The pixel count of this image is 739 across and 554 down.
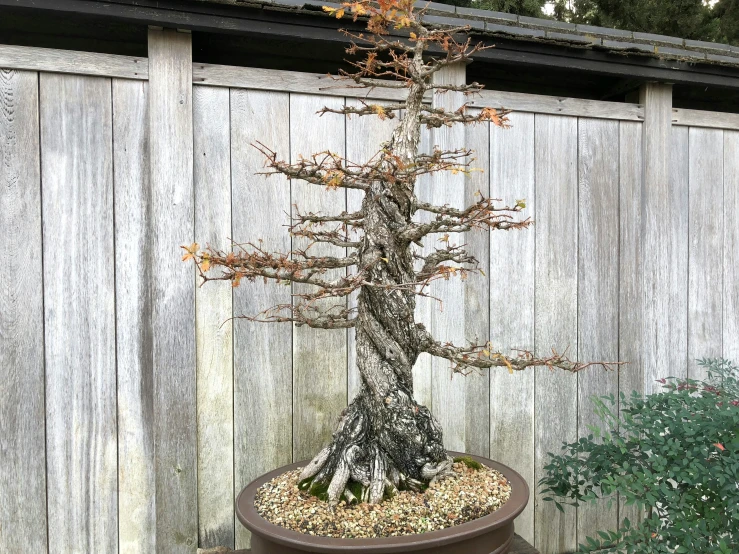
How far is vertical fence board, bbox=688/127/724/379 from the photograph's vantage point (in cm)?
255

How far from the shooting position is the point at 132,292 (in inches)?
73.9

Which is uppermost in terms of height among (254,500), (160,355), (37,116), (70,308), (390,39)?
(390,39)

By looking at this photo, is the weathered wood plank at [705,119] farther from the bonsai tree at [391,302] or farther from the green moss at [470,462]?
the green moss at [470,462]

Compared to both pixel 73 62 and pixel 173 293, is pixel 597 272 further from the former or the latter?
pixel 73 62

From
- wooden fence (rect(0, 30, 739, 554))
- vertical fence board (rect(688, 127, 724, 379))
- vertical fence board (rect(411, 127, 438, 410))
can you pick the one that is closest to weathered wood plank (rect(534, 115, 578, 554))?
wooden fence (rect(0, 30, 739, 554))

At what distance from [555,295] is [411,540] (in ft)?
4.42

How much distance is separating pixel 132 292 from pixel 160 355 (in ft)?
0.79

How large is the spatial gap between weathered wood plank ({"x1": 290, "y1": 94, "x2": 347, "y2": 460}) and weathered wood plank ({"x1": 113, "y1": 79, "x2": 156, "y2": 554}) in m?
0.52

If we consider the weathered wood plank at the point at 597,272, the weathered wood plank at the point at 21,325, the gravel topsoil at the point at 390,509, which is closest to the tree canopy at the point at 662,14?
the weathered wood plank at the point at 597,272

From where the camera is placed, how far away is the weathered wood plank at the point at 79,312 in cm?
180

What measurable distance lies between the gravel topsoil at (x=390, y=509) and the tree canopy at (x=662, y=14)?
3.56 meters

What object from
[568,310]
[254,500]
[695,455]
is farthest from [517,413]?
[254,500]

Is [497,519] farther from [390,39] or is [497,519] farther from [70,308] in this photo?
[390,39]

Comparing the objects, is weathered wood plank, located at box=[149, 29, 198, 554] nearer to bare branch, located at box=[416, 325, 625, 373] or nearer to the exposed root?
the exposed root
